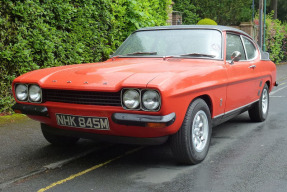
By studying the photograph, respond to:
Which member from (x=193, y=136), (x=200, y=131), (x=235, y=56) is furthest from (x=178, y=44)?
(x=193, y=136)

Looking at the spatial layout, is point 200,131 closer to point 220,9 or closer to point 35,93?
point 35,93

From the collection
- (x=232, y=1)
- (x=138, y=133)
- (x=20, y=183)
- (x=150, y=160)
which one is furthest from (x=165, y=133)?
(x=232, y=1)

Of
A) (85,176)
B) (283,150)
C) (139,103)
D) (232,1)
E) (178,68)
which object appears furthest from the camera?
(232,1)

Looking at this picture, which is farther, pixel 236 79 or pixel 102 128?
pixel 236 79

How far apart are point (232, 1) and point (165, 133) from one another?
88.1ft

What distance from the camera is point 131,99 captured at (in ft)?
12.6

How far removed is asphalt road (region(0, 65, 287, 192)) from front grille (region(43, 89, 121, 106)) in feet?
2.48

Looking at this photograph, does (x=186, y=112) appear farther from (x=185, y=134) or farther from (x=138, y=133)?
(x=138, y=133)

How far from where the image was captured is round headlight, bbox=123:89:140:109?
12.5 ft

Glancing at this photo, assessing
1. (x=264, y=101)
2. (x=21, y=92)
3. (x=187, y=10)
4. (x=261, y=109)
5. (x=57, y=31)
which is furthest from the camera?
(x=187, y=10)

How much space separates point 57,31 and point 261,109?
163 inches

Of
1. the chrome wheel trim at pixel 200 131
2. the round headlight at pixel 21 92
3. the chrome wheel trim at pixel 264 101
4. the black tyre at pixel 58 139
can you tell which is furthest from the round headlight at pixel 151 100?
the chrome wheel trim at pixel 264 101

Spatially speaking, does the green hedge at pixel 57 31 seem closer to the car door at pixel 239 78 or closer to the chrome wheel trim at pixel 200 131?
the car door at pixel 239 78

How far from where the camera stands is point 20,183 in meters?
3.91
